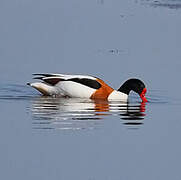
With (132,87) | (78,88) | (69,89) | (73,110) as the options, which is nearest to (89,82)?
(78,88)

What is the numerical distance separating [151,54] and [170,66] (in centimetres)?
209

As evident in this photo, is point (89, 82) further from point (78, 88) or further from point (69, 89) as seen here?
point (69, 89)

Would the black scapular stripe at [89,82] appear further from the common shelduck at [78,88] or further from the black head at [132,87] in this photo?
the black head at [132,87]

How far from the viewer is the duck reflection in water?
13.1 metres

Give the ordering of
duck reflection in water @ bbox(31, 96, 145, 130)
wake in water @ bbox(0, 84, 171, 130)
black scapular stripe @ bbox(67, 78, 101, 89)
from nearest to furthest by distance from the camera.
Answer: duck reflection in water @ bbox(31, 96, 145, 130), wake in water @ bbox(0, 84, 171, 130), black scapular stripe @ bbox(67, 78, 101, 89)

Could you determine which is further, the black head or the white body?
the black head

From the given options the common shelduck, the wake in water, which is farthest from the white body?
the wake in water

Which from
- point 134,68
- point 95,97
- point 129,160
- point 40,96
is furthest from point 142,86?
point 129,160

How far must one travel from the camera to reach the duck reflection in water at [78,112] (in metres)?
13.1

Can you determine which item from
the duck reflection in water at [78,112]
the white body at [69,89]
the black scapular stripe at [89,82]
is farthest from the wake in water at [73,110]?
the black scapular stripe at [89,82]

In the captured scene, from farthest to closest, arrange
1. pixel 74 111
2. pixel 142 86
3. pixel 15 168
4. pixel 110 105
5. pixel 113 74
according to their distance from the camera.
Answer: pixel 113 74, pixel 142 86, pixel 110 105, pixel 74 111, pixel 15 168

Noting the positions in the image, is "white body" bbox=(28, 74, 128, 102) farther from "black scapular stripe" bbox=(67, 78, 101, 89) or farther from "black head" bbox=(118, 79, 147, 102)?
"black head" bbox=(118, 79, 147, 102)

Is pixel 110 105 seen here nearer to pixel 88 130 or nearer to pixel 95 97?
pixel 95 97

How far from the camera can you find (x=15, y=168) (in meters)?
10.1
